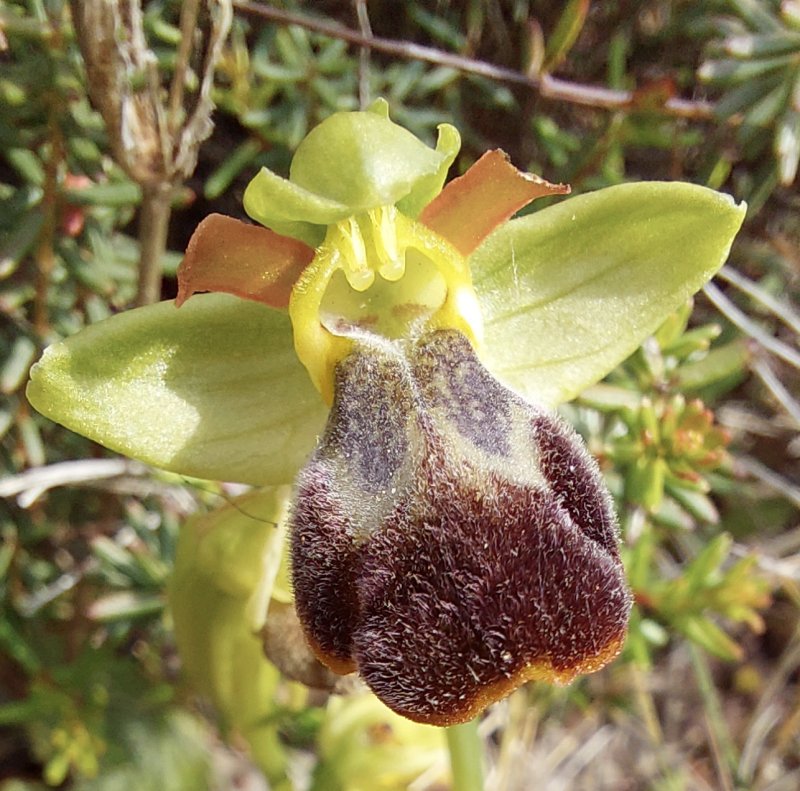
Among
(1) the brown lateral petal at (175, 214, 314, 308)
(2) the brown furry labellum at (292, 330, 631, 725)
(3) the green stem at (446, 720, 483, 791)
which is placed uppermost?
(1) the brown lateral petal at (175, 214, 314, 308)

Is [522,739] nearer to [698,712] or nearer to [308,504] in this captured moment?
[698,712]

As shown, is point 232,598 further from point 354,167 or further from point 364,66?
point 364,66

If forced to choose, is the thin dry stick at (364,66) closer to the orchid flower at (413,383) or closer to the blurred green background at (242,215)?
the blurred green background at (242,215)

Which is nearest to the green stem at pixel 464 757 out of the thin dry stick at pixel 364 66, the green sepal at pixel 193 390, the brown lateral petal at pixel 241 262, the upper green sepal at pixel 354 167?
the green sepal at pixel 193 390

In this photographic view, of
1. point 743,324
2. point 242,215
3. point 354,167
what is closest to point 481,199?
point 354,167

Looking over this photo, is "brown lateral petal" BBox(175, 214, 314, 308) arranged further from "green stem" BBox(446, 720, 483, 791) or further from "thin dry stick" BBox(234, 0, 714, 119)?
"green stem" BBox(446, 720, 483, 791)

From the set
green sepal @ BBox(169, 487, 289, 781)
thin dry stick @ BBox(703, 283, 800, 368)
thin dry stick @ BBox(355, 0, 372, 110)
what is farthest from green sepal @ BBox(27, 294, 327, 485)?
thin dry stick @ BBox(703, 283, 800, 368)
